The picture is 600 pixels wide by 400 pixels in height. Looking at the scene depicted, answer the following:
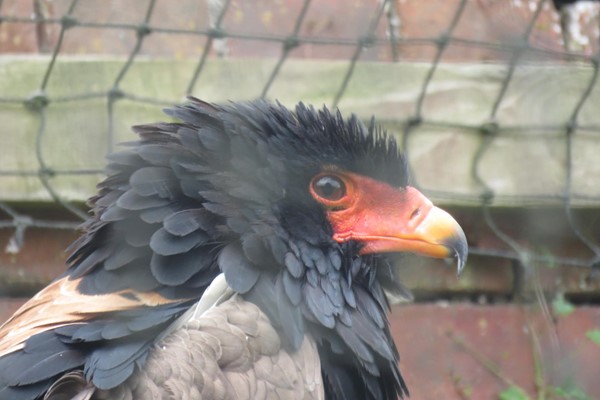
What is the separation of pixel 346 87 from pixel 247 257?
1.28 meters

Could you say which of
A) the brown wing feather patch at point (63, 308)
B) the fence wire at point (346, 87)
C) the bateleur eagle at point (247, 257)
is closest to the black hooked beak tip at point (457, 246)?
the bateleur eagle at point (247, 257)

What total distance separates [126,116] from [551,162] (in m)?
1.24

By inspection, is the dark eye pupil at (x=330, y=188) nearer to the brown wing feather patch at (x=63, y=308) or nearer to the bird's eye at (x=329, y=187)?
the bird's eye at (x=329, y=187)

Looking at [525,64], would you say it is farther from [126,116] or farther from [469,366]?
[126,116]

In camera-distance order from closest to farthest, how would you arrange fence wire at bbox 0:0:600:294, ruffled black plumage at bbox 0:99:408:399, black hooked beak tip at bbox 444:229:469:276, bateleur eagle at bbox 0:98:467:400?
1. bateleur eagle at bbox 0:98:467:400
2. ruffled black plumage at bbox 0:99:408:399
3. black hooked beak tip at bbox 444:229:469:276
4. fence wire at bbox 0:0:600:294

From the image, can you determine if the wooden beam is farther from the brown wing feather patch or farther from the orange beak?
the brown wing feather patch

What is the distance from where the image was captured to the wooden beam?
3195 mm

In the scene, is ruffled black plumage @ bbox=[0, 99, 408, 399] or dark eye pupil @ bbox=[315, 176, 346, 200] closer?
ruffled black plumage @ bbox=[0, 99, 408, 399]

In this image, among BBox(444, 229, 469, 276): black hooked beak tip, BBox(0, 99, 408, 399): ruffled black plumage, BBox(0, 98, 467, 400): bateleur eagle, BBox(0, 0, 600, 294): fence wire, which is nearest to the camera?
BBox(0, 98, 467, 400): bateleur eagle

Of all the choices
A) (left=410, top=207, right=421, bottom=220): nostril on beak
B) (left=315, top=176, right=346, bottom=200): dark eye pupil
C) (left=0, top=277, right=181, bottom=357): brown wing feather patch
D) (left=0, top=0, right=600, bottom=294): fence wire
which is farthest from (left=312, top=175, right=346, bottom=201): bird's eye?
(left=0, top=0, right=600, bottom=294): fence wire

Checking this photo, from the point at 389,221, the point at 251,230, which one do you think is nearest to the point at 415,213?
the point at 389,221

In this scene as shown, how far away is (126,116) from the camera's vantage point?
323 centimetres

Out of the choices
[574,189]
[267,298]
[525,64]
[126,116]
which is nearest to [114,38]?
[126,116]

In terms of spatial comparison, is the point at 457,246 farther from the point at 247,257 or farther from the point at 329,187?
the point at 247,257
